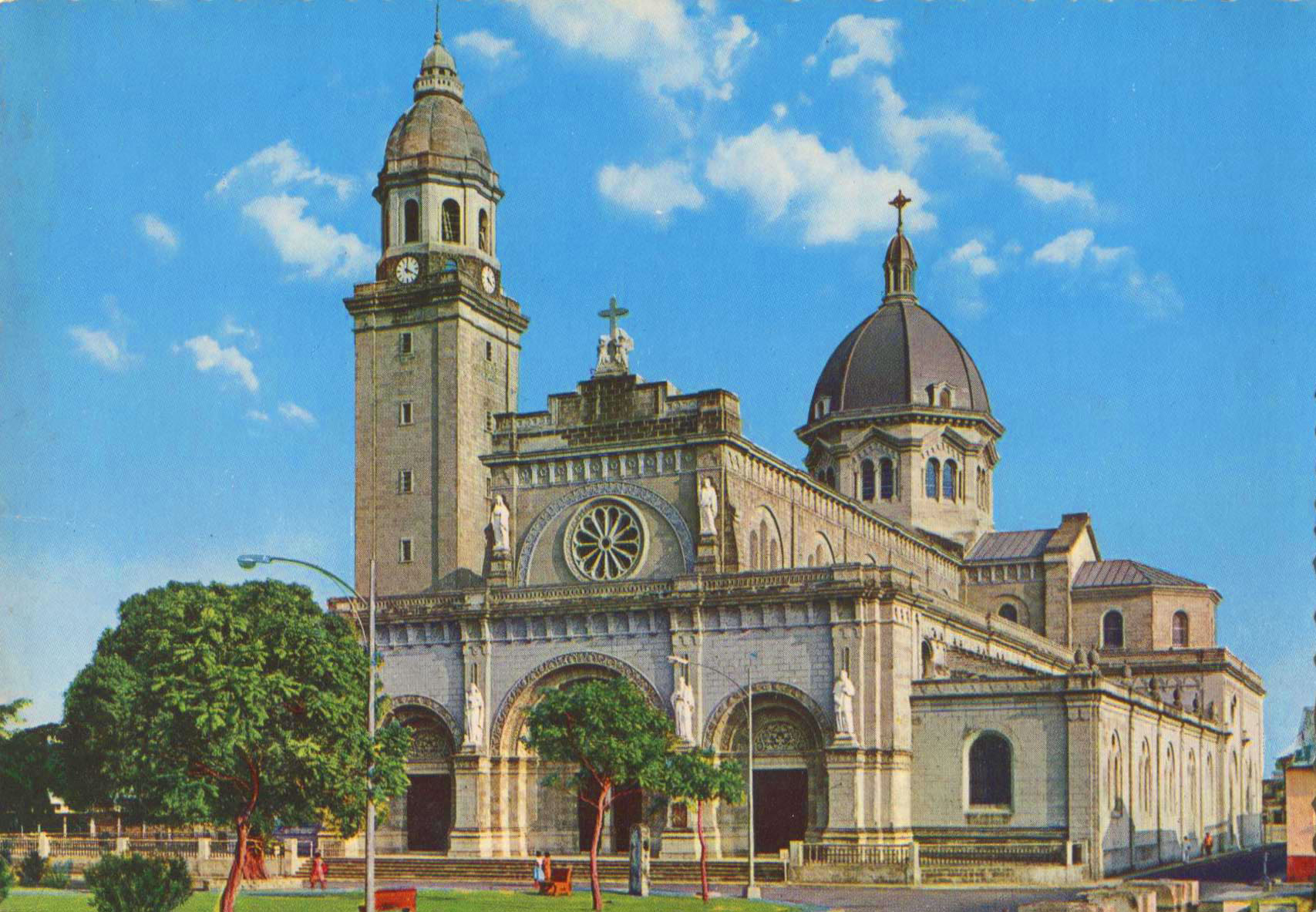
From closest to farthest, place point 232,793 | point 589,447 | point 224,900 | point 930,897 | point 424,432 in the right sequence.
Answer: point 224,900 < point 232,793 < point 930,897 < point 589,447 < point 424,432

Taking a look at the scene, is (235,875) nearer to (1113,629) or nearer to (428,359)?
(428,359)

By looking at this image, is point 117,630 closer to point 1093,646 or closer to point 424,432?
point 424,432

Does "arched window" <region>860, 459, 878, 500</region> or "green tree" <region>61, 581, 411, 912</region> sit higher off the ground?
"arched window" <region>860, 459, 878, 500</region>

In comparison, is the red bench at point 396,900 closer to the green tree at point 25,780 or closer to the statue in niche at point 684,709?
the statue in niche at point 684,709

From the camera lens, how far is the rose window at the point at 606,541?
69500 millimetres

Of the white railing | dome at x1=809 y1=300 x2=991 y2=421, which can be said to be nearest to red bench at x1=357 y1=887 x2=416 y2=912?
the white railing

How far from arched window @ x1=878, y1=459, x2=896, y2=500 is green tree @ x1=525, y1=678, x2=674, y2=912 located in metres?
43.4

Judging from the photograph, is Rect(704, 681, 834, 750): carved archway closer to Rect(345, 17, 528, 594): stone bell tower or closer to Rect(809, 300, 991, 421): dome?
Rect(345, 17, 528, 594): stone bell tower

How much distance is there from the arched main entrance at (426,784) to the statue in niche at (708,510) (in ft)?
41.2

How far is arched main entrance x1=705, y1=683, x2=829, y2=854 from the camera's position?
6372 centimetres

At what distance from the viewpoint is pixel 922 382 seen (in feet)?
315

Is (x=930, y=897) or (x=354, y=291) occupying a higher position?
(x=354, y=291)

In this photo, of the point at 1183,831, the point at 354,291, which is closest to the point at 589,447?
the point at 354,291

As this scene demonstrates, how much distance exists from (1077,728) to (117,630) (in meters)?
41.2
